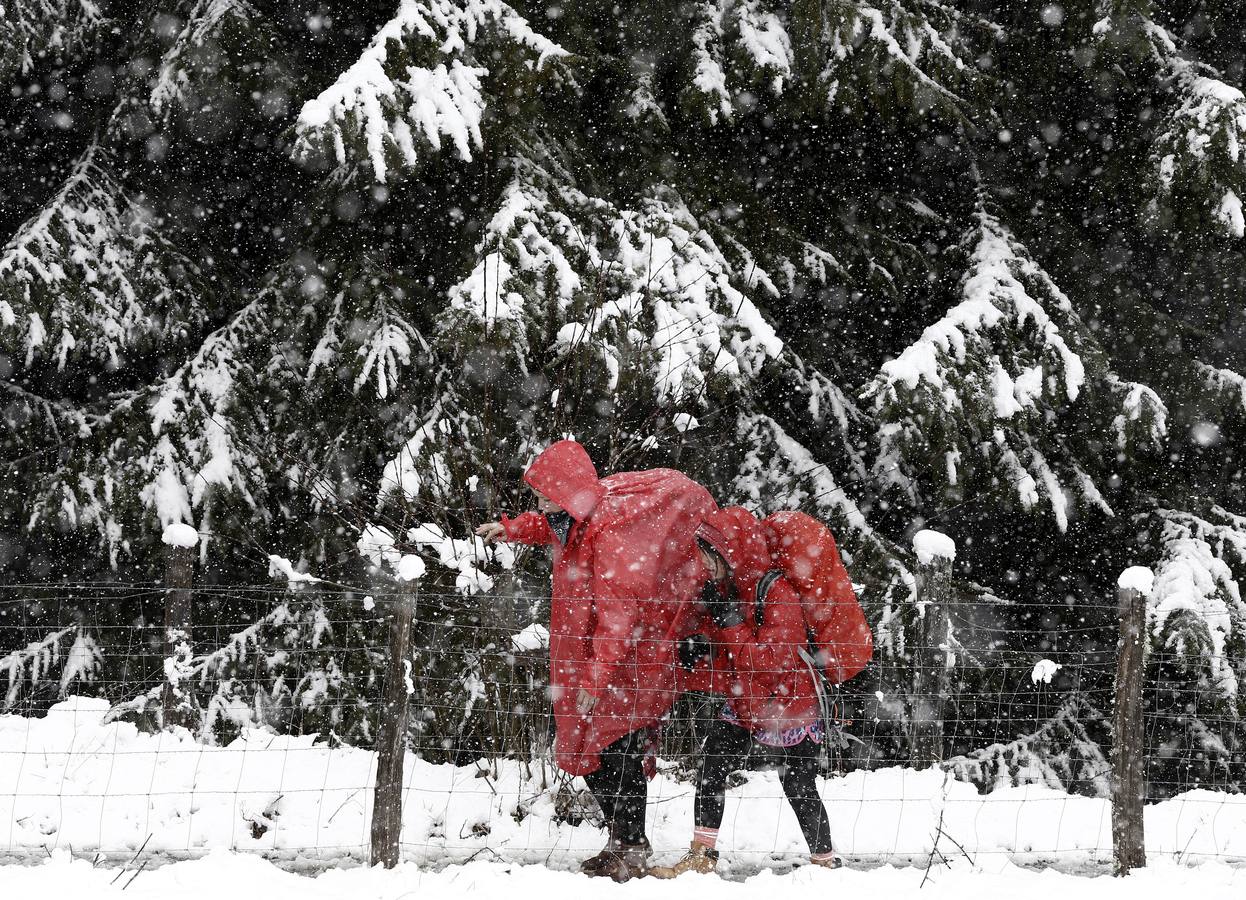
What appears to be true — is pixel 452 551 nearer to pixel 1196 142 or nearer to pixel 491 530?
pixel 491 530

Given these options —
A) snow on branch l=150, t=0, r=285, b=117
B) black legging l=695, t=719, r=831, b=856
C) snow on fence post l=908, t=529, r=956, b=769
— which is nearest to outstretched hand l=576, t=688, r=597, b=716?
black legging l=695, t=719, r=831, b=856

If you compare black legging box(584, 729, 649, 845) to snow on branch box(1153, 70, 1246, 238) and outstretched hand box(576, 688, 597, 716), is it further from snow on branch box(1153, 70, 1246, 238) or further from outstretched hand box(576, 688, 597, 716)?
snow on branch box(1153, 70, 1246, 238)

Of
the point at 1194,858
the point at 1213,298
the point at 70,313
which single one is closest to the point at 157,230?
the point at 70,313

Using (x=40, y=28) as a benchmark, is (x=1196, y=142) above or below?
below

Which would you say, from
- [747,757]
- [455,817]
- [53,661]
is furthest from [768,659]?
[53,661]

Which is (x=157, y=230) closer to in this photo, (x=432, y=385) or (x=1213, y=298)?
A: (x=432, y=385)

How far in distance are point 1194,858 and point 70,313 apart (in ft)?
22.5

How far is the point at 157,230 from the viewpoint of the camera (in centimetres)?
692

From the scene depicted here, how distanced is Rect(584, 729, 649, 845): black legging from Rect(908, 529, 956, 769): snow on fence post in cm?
149

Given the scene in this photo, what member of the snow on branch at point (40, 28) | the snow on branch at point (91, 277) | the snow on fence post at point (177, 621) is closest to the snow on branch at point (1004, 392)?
the snow on fence post at point (177, 621)

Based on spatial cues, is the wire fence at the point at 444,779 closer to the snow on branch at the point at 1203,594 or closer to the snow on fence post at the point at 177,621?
the snow on fence post at the point at 177,621

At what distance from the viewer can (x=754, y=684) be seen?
3.73 metres

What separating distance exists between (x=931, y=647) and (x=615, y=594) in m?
1.77

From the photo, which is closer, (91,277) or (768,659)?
(768,659)
